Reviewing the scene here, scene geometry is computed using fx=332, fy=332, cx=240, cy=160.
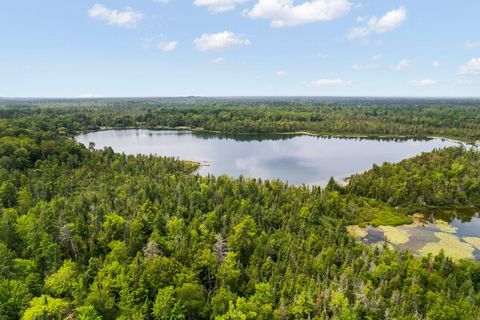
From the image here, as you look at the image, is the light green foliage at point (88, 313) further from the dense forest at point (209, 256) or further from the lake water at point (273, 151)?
the lake water at point (273, 151)

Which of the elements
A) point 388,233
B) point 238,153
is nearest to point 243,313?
point 388,233

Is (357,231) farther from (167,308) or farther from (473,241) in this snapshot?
(167,308)

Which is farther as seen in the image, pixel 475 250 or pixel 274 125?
pixel 274 125

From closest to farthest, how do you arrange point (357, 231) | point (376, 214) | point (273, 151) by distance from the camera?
point (357, 231)
point (376, 214)
point (273, 151)

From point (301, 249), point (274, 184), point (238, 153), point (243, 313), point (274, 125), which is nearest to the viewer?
point (243, 313)

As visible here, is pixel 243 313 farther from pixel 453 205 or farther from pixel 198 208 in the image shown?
pixel 453 205

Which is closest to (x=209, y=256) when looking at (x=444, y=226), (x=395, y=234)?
(x=395, y=234)
